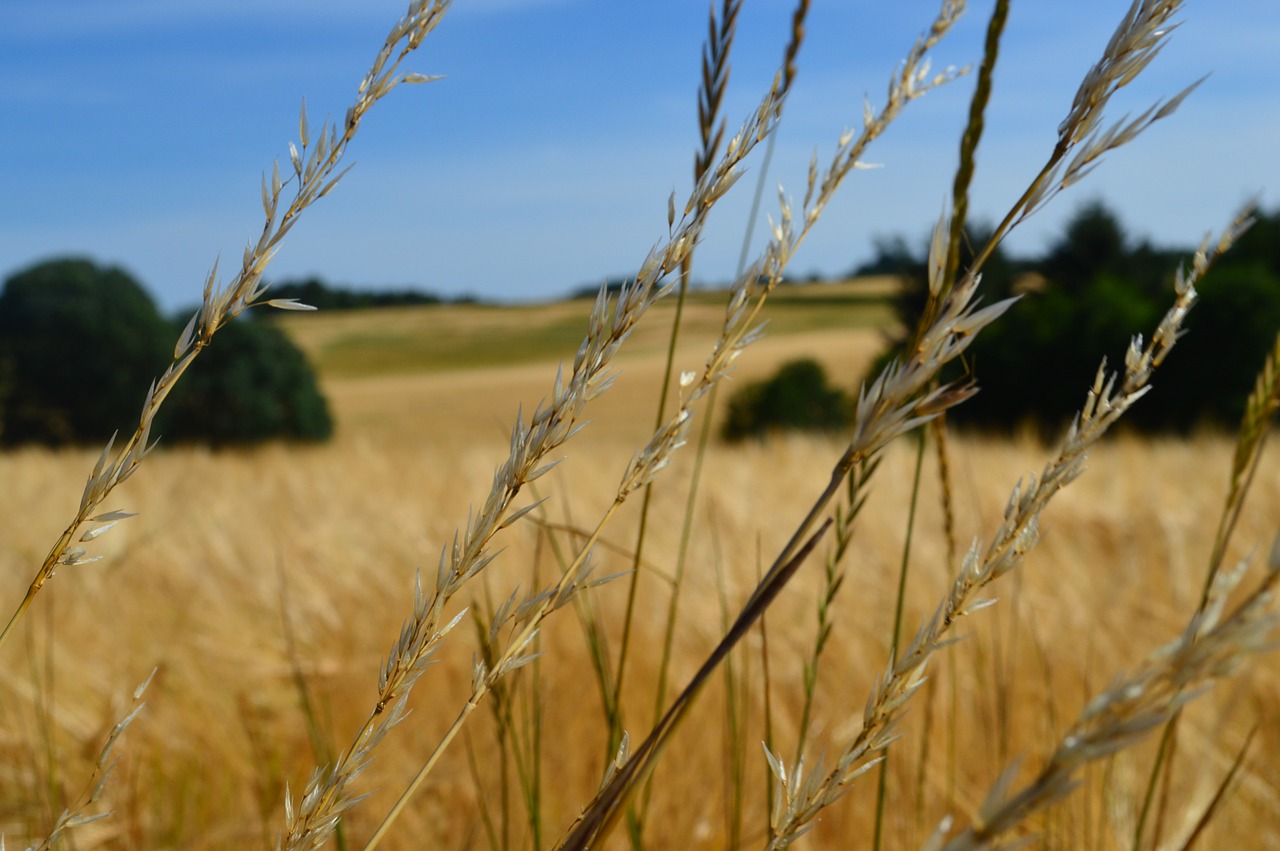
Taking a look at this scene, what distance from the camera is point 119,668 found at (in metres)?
2.19

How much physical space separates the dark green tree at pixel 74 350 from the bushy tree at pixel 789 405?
6.45 m

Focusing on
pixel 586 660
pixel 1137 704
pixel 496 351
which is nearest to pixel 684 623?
pixel 586 660

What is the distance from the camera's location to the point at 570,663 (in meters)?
2.29

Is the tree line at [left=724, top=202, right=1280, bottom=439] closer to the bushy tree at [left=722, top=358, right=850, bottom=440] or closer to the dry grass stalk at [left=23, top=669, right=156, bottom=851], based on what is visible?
the bushy tree at [left=722, top=358, right=850, bottom=440]

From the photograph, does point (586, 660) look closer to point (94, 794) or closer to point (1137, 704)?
point (94, 794)

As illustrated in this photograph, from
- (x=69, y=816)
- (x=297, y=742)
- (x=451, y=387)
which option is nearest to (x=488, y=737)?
(x=297, y=742)

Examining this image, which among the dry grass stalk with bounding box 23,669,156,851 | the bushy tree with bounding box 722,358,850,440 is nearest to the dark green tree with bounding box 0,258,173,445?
the bushy tree with bounding box 722,358,850,440

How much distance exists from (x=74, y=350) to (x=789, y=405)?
25.8 ft

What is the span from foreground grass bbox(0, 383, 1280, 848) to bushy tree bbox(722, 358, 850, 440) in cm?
753

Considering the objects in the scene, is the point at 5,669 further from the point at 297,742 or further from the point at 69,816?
the point at 69,816

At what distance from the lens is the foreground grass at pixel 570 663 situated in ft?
4.96

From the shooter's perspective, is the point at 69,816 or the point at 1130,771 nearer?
the point at 69,816

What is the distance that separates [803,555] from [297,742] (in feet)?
6.05

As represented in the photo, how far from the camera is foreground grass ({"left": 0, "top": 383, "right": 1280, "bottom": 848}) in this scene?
1512 mm
